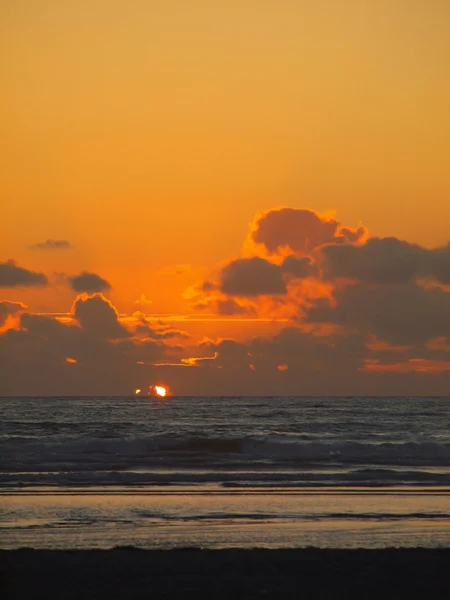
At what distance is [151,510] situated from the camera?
61.1 feet

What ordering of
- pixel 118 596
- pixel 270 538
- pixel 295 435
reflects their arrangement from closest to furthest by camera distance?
pixel 118 596 < pixel 270 538 < pixel 295 435

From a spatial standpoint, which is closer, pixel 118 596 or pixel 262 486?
pixel 118 596

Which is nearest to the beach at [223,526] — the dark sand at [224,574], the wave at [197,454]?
the dark sand at [224,574]

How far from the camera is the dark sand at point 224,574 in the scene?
441 inches

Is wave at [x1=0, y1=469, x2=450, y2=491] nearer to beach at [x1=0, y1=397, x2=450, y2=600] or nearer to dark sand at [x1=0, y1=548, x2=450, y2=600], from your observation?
beach at [x1=0, y1=397, x2=450, y2=600]

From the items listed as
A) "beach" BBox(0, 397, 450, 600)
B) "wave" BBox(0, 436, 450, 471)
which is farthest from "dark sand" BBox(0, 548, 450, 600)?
"wave" BBox(0, 436, 450, 471)

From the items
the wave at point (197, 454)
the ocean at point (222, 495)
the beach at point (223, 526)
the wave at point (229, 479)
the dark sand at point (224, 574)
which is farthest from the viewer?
the wave at point (197, 454)

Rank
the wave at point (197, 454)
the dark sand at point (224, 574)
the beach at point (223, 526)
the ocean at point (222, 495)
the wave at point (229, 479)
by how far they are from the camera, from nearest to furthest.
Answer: the dark sand at point (224, 574) < the beach at point (223, 526) < the ocean at point (222, 495) < the wave at point (229, 479) < the wave at point (197, 454)

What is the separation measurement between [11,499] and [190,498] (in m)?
4.59

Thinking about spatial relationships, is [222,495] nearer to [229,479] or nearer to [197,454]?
[229,479]

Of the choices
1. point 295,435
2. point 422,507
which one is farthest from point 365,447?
point 422,507

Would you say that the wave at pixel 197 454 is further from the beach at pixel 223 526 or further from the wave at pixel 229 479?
the wave at pixel 229 479

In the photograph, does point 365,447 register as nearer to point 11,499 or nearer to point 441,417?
point 11,499

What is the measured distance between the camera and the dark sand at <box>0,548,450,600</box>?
11203mm
